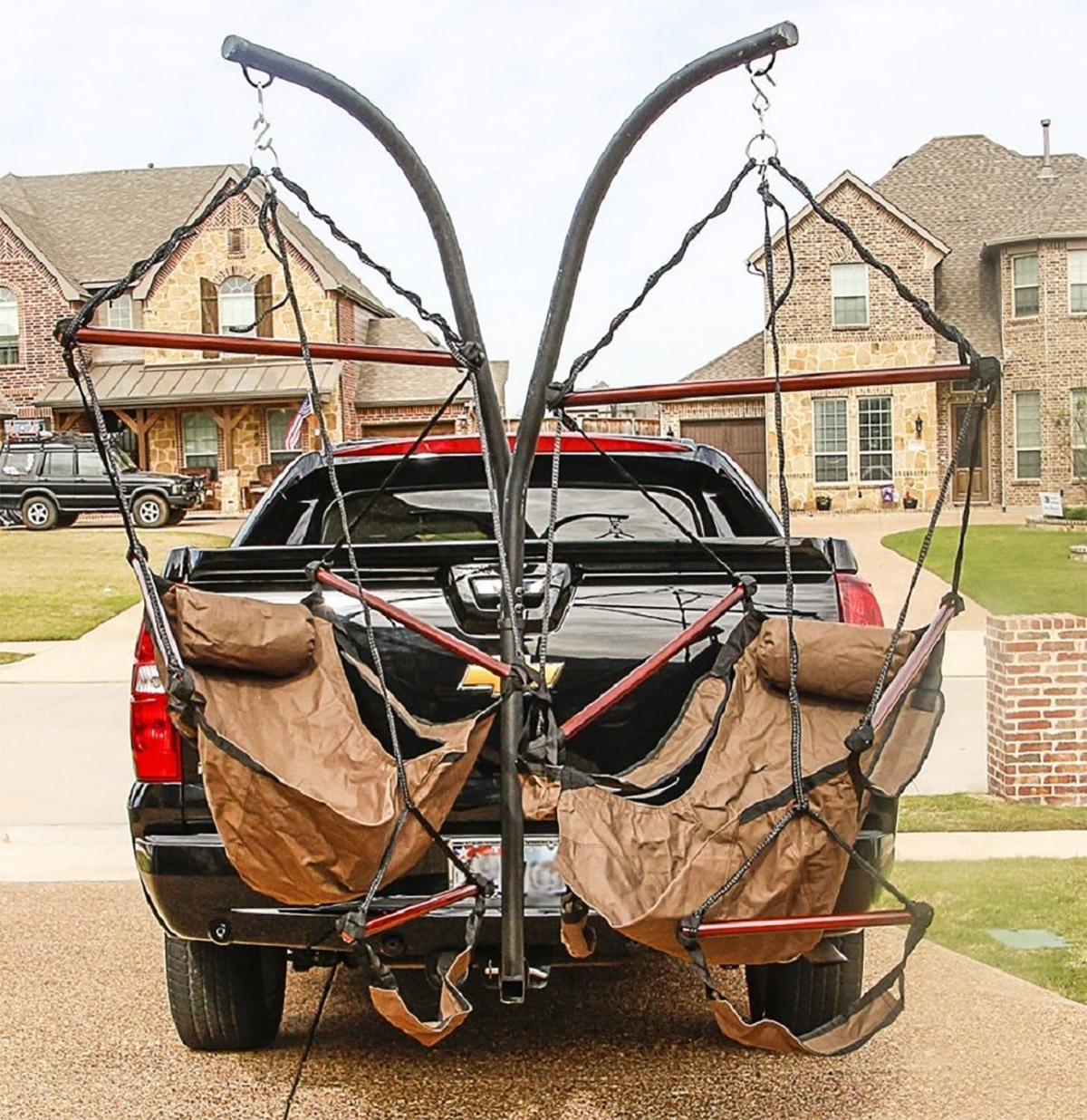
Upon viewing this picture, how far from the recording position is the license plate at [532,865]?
375cm

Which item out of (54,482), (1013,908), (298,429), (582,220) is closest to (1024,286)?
(298,429)

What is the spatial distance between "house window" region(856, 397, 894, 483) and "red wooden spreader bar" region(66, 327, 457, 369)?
31.8 m

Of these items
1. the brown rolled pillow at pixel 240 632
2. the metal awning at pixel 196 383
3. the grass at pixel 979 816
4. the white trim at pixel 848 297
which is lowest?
the grass at pixel 979 816

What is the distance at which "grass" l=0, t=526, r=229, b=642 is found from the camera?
1847 centimetres

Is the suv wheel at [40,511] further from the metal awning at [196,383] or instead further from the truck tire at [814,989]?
the truck tire at [814,989]

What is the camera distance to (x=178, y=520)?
3120cm

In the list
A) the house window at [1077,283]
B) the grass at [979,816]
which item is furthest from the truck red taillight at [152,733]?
the house window at [1077,283]

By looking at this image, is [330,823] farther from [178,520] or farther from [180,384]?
[180,384]

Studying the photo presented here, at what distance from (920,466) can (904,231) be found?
207 inches

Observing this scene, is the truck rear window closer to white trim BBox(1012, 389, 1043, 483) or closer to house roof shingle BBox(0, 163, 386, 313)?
white trim BBox(1012, 389, 1043, 483)

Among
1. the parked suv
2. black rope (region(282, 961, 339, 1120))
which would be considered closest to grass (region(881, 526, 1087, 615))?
black rope (region(282, 961, 339, 1120))

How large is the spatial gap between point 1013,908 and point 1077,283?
3092 centimetres

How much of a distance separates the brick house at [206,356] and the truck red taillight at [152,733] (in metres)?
31.2

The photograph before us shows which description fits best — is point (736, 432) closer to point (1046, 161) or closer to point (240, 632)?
point (1046, 161)
